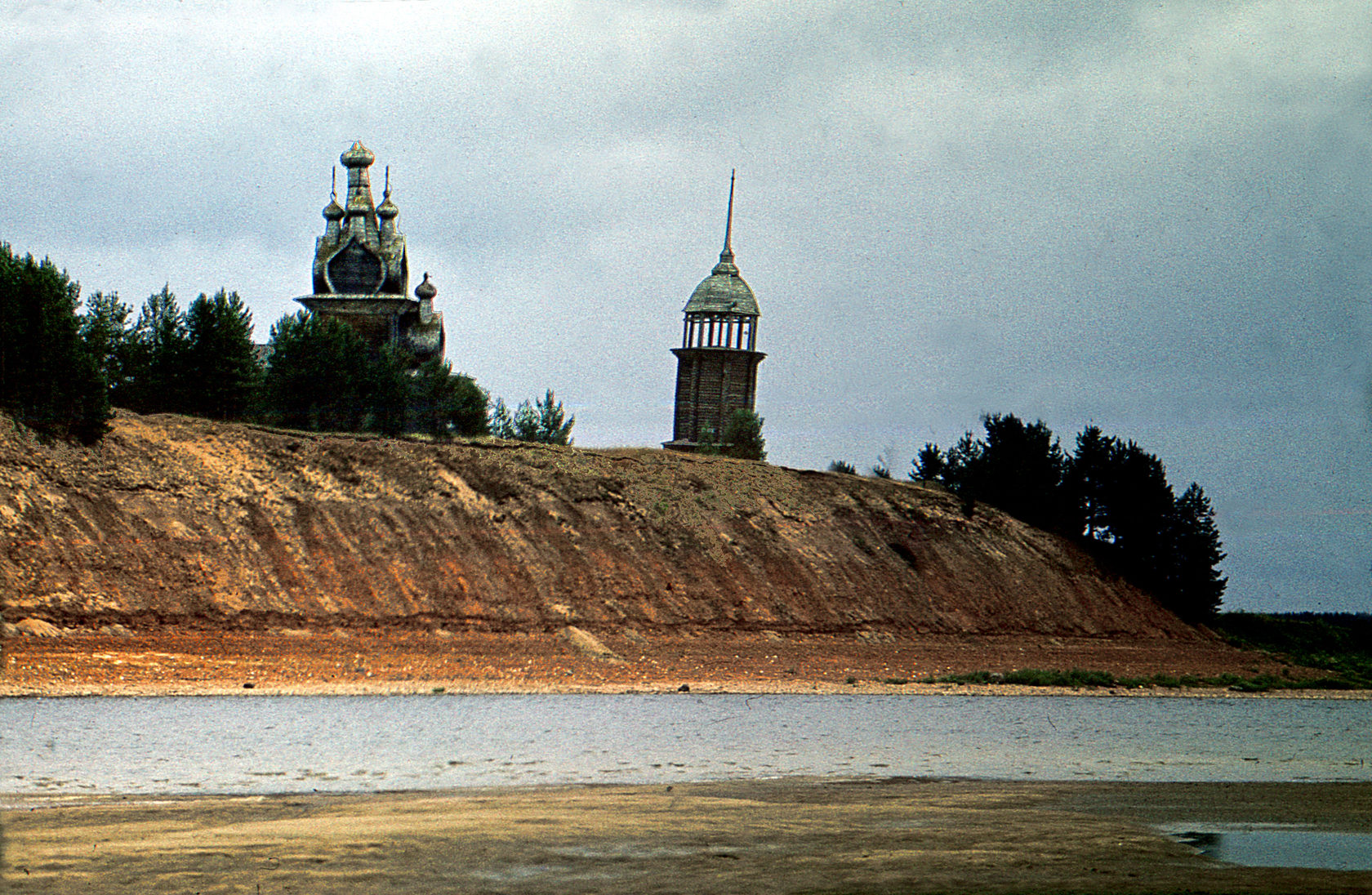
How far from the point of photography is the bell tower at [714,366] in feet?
291

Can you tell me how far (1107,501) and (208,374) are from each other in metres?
39.0

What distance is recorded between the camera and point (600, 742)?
22.0 m

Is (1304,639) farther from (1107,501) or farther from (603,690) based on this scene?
(603,690)

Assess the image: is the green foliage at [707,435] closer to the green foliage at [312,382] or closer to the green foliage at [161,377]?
the green foliage at [312,382]

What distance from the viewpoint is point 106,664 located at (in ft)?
96.5

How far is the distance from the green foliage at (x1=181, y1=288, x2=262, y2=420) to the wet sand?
44245 mm

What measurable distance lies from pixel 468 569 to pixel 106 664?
14.0m

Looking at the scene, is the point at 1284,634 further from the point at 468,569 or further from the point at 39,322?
the point at 39,322

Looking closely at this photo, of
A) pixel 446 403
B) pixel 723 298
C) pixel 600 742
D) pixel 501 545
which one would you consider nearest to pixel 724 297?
pixel 723 298

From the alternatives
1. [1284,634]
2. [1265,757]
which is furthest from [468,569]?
[1284,634]

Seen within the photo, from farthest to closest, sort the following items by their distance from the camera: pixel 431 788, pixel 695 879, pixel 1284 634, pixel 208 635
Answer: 1. pixel 1284 634
2. pixel 208 635
3. pixel 431 788
4. pixel 695 879

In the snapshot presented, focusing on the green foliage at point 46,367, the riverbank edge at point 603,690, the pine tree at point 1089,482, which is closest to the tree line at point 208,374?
the green foliage at point 46,367

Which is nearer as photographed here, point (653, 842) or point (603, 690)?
point (653, 842)

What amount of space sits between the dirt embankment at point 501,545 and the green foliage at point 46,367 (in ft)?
3.85
